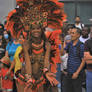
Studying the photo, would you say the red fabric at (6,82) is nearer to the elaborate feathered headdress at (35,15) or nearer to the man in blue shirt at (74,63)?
the man in blue shirt at (74,63)

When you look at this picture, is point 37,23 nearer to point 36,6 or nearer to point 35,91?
point 36,6

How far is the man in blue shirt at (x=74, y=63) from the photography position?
28.1ft

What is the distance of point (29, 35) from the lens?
7.59 m

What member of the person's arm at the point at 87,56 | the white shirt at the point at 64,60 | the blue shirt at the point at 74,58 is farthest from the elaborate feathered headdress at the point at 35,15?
the white shirt at the point at 64,60

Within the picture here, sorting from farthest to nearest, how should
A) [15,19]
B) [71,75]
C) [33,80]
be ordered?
[71,75], [15,19], [33,80]

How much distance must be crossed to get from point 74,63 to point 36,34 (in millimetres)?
1559

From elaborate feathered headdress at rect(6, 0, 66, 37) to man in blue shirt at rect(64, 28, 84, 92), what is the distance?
35.5 inches

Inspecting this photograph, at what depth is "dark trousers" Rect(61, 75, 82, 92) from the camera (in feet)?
28.7

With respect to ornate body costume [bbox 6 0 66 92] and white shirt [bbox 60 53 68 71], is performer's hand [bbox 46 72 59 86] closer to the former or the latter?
ornate body costume [bbox 6 0 66 92]

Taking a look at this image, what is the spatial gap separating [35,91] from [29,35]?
1.06m

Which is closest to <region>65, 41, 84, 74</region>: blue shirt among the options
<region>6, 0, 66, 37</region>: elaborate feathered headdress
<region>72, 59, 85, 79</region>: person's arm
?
<region>72, 59, 85, 79</region>: person's arm

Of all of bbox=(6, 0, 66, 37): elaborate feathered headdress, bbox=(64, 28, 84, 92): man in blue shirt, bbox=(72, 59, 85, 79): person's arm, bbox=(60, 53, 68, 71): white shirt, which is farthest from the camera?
bbox=(60, 53, 68, 71): white shirt

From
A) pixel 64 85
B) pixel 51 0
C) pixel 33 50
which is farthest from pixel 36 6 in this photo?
pixel 64 85

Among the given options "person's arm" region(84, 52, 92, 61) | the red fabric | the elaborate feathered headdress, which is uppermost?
the elaborate feathered headdress
